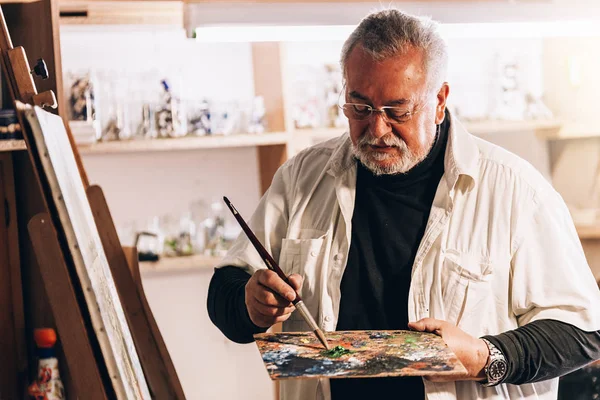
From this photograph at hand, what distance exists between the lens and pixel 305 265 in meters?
1.97

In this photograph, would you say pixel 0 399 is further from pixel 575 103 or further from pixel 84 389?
pixel 575 103

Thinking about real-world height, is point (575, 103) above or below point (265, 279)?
above

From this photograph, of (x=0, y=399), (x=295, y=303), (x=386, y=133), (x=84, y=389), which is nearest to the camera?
(x=84, y=389)

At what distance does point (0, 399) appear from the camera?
241 centimetres

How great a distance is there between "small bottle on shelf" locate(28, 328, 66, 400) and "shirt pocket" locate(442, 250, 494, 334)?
1.15 meters

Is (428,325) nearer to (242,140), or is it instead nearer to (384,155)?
(384,155)

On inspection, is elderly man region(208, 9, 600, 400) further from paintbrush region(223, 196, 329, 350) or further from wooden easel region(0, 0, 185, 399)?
wooden easel region(0, 0, 185, 399)

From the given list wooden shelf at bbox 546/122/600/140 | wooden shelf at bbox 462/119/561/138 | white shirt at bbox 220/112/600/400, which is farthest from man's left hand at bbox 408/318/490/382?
wooden shelf at bbox 546/122/600/140

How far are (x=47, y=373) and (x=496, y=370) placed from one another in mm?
1283

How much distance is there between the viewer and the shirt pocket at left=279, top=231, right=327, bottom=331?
1961 mm

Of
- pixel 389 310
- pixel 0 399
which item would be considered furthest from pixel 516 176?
pixel 0 399

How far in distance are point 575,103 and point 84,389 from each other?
119 inches

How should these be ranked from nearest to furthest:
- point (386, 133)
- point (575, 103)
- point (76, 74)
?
point (386, 133) → point (76, 74) → point (575, 103)

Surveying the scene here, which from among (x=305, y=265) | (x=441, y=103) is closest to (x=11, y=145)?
(x=305, y=265)
